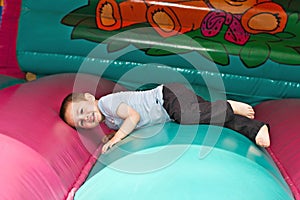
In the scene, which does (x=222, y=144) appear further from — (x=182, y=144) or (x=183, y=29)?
(x=183, y=29)

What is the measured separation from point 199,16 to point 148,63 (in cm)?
31

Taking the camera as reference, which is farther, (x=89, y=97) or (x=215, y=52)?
(x=215, y=52)

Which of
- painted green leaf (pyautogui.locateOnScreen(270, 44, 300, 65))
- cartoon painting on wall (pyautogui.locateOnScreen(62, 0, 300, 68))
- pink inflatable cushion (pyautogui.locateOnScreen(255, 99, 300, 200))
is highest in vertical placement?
cartoon painting on wall (pyautogui.locateOnScreen(62, 0, 300, 68))

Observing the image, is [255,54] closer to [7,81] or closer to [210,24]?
[210,24]

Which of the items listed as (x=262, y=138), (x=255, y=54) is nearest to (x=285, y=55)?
(x=255, y=54)

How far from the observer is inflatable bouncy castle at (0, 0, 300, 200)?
161 cm

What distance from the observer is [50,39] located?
7.14ft

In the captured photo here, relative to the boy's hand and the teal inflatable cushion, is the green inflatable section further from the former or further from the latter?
the teal inflatable cushion

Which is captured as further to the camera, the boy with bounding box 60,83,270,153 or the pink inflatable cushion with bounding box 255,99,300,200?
the boy with bounding box 60,83,270,153

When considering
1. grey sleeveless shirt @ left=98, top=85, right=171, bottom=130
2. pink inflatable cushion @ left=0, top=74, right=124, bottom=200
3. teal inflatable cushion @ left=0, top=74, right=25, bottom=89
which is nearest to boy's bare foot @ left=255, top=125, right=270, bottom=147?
grey sleeveless shirt @ left=98, top=85, right=171, bottom=130

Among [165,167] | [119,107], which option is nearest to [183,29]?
[119,107]

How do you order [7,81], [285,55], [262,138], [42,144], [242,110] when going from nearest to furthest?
[42,144] → [262,138] → [242,110] → [285,55] → [7,81]

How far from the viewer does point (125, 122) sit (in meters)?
1.74

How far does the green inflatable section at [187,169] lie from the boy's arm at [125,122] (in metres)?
0.06
